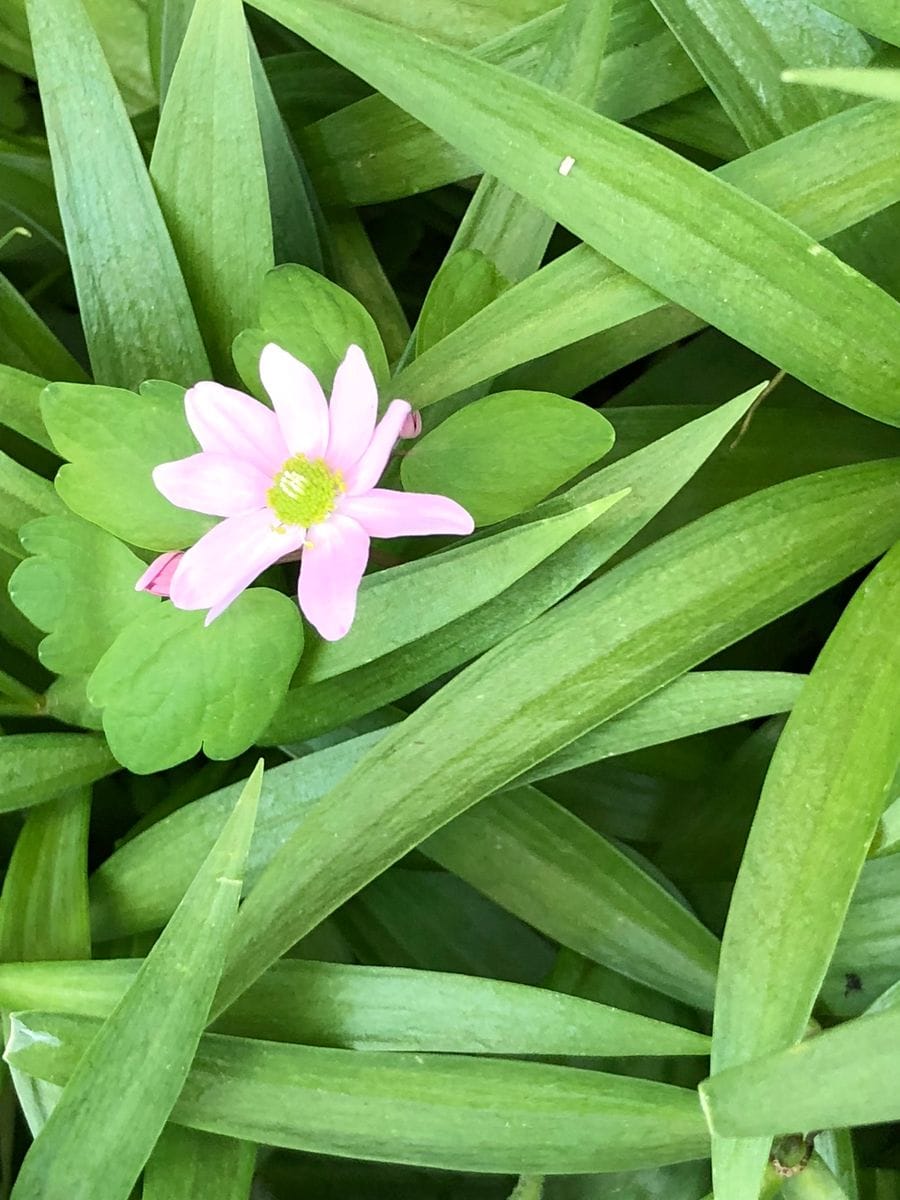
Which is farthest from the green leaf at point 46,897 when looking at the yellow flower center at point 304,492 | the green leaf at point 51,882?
the yellow flower center at point 304,492

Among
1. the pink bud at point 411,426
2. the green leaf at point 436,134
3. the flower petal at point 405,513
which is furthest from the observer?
the green leaf at point 436,134

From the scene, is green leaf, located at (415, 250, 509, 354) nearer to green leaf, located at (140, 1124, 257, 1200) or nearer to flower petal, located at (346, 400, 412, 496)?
flower petal, located at (346, 400, 412, 496)

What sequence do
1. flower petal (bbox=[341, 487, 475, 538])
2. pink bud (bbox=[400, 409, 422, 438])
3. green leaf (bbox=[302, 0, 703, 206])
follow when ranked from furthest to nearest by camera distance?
green leaf (bbox=[302, 0, 703, 206]) < pink bud (bbox=[400, 409, 422, 438]) < flower petal (bbox=[341, 487, 475, 538])

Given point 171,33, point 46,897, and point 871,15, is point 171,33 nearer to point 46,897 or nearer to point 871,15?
point 871,15

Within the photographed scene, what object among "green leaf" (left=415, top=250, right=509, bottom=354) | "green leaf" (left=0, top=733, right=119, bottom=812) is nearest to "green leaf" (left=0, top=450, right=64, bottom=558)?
"green leaf" (left=0, top=733, right=119, bottom=812)

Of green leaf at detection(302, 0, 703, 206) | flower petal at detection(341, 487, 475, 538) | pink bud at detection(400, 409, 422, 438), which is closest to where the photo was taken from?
flower petal at detection(341, 487, 475, 538)

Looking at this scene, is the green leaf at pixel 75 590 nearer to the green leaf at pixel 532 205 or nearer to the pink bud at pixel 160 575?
the pink bud at pixel 160 575
